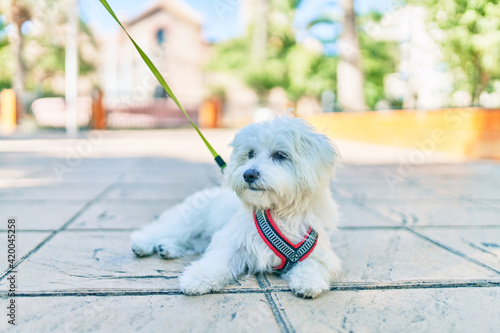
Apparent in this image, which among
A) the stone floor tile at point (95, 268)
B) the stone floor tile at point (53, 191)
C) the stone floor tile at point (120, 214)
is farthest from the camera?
the stone floor tile at point (53, 191)

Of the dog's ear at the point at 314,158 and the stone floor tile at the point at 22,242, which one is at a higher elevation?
the dog's ear at the point at 314,158

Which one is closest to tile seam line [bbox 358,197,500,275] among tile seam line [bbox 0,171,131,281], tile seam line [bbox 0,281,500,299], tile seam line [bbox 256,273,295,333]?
tile seam line [bbox 0,281,500,299]

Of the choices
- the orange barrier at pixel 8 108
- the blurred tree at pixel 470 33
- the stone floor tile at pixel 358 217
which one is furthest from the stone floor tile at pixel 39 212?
the orange barrier at pixel 8 108

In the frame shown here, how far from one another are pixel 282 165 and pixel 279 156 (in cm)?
7

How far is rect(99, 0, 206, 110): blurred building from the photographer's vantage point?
35406 millimetres

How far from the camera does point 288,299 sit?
2.30m

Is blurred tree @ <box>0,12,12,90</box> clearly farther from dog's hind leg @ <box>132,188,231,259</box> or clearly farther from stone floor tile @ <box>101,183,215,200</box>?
dog's hind leg @ <box>132,188,231,259</box>

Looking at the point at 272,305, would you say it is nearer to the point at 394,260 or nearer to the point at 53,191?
the point at 394,260

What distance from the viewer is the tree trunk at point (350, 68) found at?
16.0m

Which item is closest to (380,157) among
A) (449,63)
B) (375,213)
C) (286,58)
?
(449,63)

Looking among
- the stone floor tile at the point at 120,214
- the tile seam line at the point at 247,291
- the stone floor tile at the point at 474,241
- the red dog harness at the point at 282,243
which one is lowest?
the stone floor tile at the point at 120,214

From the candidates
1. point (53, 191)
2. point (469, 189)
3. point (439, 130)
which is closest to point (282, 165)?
point (53, 191)

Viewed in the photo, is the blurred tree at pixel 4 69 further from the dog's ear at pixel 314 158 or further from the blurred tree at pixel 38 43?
the dog's ear at pixel 314 158

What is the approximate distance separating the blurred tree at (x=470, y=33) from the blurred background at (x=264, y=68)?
0.03 metres
